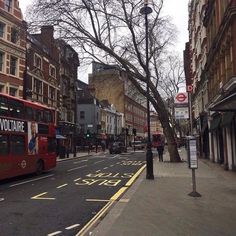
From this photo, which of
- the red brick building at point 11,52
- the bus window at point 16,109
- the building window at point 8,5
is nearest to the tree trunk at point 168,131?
the red brick building at point 11,52

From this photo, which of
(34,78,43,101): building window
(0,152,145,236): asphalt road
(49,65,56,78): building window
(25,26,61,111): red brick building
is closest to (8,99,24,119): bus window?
(0,152,145,236): asphalt road

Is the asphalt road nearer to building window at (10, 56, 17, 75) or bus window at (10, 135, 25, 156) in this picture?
bus window at (10, 135, 25, 156)

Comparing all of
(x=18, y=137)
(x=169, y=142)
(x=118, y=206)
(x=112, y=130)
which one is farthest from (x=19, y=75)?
(x=112, y=130)

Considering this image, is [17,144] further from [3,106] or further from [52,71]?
[52,71]

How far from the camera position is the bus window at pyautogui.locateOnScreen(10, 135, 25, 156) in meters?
18.5

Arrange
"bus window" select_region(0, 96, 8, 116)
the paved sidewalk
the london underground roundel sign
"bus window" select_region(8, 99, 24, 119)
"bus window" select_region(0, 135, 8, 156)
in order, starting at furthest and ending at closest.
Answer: "bus window" select_region(8, 99, 24, 119)
"bus window" select_region(0, 135, 8, 156)
"bus window" select_region(0, 96, 8, 116)
the london underground roundel sign
the paved sidewalk

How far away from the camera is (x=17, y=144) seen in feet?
62.5

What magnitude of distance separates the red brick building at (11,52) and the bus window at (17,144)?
17494 millimetres

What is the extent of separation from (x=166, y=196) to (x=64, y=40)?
1908 cm

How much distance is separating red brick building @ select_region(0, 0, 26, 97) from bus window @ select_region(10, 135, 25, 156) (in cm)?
1749

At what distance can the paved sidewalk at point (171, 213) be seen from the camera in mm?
7848

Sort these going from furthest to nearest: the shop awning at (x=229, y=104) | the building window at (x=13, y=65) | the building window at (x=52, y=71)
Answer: the building window at (x=52, y=71), the building window at (x=13, y=65), the shop awning at (x=229, y=104)

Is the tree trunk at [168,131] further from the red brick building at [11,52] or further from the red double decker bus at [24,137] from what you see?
the red brick building at [11,52]

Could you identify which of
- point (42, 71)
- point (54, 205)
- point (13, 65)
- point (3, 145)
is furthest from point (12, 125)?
point (42, 71)
